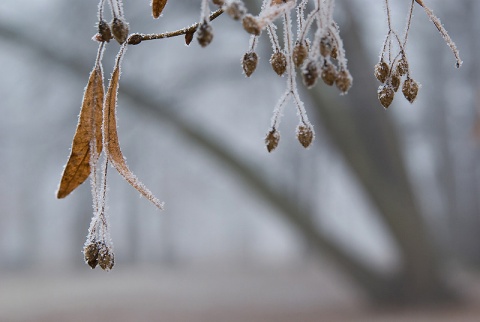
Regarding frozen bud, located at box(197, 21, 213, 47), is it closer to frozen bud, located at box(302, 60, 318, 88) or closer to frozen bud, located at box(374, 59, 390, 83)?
frozen bud, located at box(302, 60, 318, 88)

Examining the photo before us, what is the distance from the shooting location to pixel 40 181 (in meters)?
32.1

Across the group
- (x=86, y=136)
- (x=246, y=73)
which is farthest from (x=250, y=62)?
(x=86, y=136)

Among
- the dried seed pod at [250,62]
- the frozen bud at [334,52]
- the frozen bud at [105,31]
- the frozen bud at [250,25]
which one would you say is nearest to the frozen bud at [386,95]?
the frozen bud at [334,52]

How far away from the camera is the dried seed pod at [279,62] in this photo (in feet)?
3.72

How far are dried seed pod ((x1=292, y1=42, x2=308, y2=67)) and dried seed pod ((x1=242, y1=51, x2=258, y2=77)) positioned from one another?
10cm

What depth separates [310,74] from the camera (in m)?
0.93

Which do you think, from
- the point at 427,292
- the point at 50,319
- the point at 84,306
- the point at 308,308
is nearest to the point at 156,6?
the point at 427,292

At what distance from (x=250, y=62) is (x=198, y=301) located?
13502 millimetres

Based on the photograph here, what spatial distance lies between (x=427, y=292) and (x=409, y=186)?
1916mm

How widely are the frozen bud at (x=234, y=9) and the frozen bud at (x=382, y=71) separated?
0.37 m

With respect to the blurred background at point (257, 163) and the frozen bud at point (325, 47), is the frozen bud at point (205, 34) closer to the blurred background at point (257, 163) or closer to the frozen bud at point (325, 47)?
the frozen bud at point (325, 47)

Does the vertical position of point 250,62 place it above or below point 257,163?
below

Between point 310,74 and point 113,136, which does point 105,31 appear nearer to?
point 113,136

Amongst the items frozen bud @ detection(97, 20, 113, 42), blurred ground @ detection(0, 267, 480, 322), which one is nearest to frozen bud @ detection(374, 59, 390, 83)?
frozen bud @ detection(97, 20, 113, 42)
